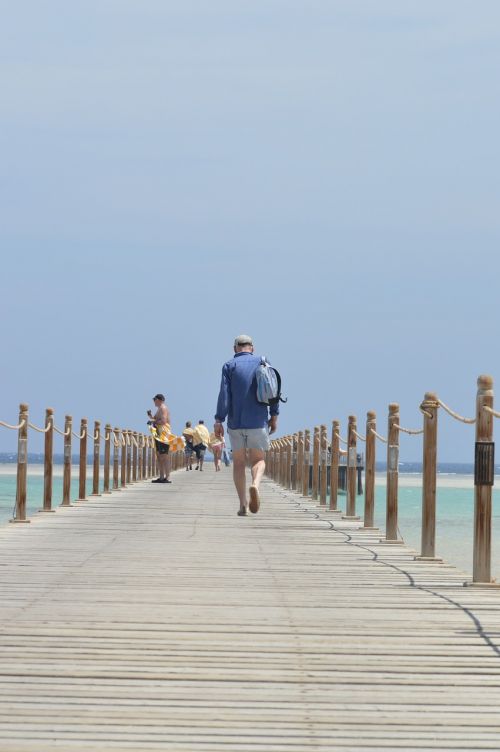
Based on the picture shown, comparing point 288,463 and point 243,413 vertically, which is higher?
point 243,413

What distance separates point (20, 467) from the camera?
15719 millimetres

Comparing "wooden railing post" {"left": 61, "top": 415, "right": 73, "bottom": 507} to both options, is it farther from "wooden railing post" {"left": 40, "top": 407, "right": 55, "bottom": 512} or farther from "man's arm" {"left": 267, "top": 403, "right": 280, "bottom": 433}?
"man's arm" {"left": 267, "top": 403, "right": 280, "bottom": 433}

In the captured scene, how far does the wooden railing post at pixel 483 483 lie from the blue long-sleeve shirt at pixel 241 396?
19.2 ft

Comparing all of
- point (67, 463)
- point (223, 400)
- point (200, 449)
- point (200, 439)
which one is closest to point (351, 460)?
point (223, 400)

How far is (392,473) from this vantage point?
1362 cm

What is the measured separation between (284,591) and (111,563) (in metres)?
2.07

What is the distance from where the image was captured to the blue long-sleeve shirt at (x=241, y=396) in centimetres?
1521

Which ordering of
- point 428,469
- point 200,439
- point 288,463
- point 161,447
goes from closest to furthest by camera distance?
point 428,469 < point 161,447 < point 288,463 < point 200,439

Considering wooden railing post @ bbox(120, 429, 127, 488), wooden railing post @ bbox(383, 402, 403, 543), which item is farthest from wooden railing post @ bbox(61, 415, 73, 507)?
wooden railing post @ bbox(120, 429, 127, 488)

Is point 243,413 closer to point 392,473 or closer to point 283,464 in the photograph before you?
point 392,473

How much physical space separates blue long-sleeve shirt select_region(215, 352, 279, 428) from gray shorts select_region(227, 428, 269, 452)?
6 centimetres

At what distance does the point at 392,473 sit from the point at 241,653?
775 centimetres

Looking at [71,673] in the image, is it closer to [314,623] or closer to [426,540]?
[314,623]

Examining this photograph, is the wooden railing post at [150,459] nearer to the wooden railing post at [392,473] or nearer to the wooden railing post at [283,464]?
the wooden railing post at [283,464]
